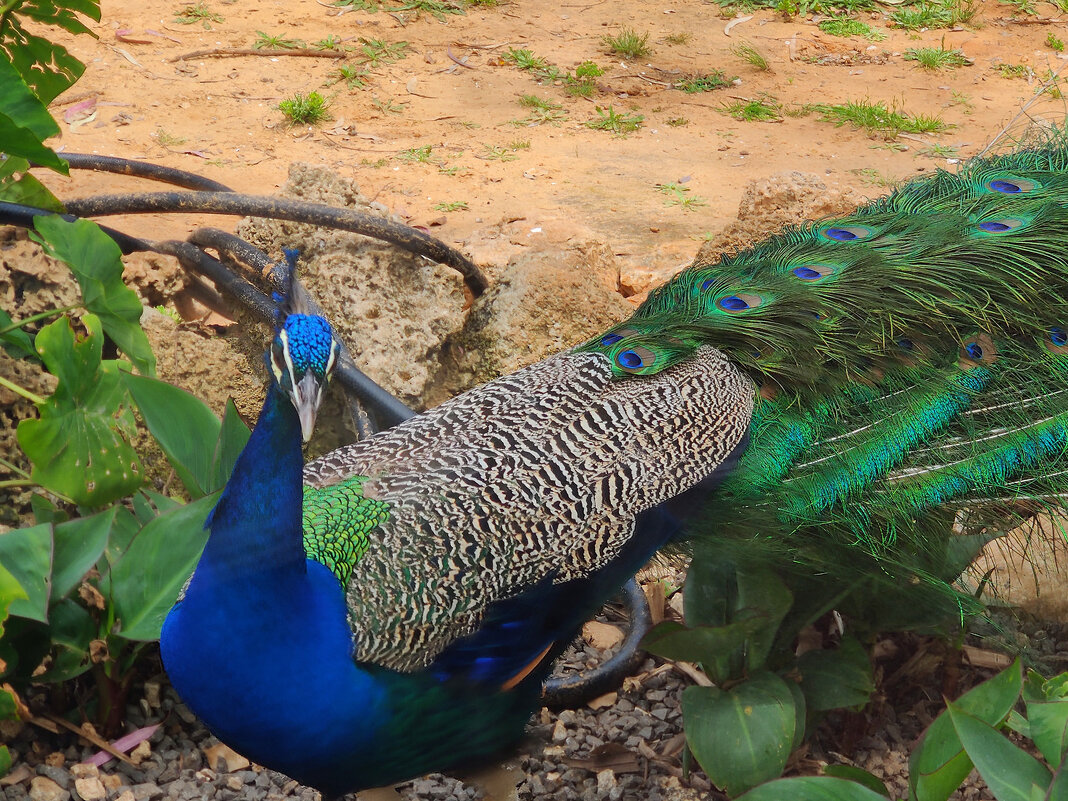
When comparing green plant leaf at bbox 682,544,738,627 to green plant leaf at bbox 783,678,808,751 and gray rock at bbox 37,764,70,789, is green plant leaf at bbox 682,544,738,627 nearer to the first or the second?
green plant leaf at bbox 783,678,808,751

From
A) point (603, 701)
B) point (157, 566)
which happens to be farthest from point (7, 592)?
point (603, 701)

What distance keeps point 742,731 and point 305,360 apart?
3.69 ft

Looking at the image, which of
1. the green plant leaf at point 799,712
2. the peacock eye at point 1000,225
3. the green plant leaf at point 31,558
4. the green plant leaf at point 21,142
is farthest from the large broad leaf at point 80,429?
the peacock eye at point 1000,225

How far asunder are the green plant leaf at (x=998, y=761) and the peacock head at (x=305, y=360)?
3.35ft

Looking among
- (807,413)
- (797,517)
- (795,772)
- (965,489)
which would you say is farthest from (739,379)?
(795,772)

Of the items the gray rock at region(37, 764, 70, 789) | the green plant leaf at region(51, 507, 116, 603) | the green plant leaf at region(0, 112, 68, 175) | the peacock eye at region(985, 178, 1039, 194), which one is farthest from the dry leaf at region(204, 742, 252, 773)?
the peacock eye at region(985, 178, 1039, 194)

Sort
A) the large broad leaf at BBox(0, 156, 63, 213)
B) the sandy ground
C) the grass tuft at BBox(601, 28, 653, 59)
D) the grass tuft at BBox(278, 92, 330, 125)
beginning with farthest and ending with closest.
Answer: the grass tuft at BBox(601, 28, 653, 59) < the grass tuft at BBox(278, 92, 330, 125) < the sandy ground < the large broad leaf at BBox(0, 156, 63, 213)

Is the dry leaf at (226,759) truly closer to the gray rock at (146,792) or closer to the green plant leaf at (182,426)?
the gray rock at (146,792)

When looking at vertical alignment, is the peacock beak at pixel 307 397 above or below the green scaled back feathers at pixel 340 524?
above

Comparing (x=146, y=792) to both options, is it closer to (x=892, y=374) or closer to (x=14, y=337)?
(x=14, y=337)

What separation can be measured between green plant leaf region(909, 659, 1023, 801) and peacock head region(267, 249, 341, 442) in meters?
1.08

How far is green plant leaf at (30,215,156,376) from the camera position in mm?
2330

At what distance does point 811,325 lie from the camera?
7.59 ft

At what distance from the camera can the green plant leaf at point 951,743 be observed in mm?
1693
